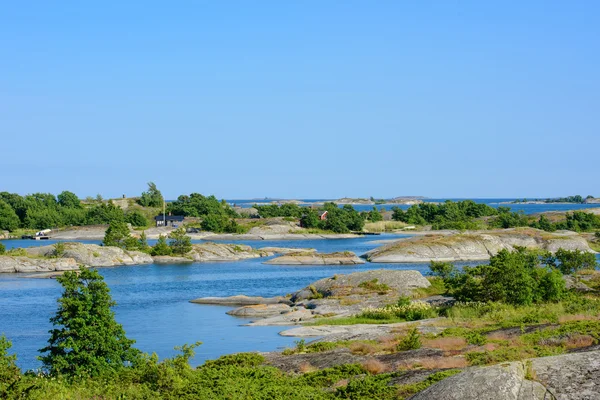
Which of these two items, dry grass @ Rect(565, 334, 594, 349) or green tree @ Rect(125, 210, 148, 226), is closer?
dry grass @ Rect(565, 334, 594, 349)

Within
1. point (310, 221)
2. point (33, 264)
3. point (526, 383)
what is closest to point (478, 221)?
point (310, 221)

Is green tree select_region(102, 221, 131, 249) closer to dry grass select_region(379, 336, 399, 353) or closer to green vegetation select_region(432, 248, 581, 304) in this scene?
green vegetation select_region(432, 248, 581, 304)

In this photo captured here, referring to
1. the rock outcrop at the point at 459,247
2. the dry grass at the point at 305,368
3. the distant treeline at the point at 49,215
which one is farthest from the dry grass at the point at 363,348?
the distant treeline at the point at 49,215

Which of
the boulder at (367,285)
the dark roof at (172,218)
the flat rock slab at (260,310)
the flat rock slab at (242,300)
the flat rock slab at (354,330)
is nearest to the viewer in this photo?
the flat rock slab at (354,330)

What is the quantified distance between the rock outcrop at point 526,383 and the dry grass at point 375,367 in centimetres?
728

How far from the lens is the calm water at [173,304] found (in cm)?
4425

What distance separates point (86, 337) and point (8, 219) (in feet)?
505

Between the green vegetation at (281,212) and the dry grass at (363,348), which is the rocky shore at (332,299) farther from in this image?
the green vegetation at (281,212)

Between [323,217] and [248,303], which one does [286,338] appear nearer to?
[248,303]

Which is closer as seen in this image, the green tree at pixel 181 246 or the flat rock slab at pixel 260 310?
the flat rock slab at pixel 260 310

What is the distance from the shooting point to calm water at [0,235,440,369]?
44.2m

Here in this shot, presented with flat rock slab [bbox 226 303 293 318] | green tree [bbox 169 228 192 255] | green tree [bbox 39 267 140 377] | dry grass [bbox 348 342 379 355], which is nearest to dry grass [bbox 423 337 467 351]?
dry grass [bbox 348 342 379 355]

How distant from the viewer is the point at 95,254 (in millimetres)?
103562

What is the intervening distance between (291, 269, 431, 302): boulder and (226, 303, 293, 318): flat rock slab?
461 cm
